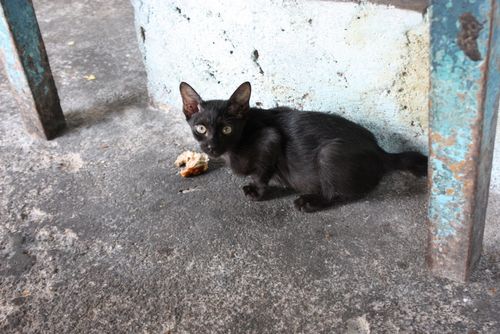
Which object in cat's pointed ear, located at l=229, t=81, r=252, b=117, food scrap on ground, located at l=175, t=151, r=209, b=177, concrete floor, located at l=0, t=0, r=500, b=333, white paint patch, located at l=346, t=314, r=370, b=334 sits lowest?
white paint patch, located at l=346, t=314, r=370, b=334

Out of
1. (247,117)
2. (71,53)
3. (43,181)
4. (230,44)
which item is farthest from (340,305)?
(71,53)

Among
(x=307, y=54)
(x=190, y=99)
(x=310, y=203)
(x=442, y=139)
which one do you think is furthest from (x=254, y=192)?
(x=442, y=139)

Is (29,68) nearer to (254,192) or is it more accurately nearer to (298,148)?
(254,192)

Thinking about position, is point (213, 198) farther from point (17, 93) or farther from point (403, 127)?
point (17, 93)

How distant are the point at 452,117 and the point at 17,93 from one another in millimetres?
2706

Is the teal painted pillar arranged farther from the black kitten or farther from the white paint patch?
the black kitten

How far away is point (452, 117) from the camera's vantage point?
70.0 inches

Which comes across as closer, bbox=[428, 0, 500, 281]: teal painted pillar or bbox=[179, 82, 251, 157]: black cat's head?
bbox=[428, 0, 500, 281]: teal painted pillar

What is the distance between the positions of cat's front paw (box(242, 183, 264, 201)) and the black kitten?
1.4 inches

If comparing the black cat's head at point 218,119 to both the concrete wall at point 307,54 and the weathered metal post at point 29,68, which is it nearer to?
the concrete wall at point 307,54

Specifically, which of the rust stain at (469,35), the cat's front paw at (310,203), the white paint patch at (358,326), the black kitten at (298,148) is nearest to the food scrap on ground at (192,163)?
the black kitten at (298,148)

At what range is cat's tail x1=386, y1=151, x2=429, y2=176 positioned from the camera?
2693 mm

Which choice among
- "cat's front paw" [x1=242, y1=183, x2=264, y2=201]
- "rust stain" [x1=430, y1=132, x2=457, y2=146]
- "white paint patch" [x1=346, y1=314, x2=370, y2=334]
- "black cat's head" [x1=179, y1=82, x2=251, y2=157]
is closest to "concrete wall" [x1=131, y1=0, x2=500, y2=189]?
"black cat's head" [x1=179, y1=82, x2=251, y2=157]

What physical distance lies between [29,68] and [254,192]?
1605 mm
